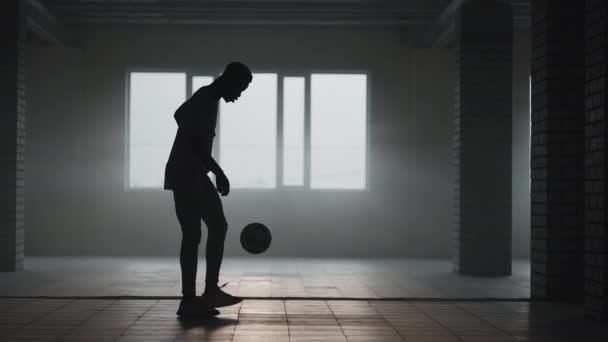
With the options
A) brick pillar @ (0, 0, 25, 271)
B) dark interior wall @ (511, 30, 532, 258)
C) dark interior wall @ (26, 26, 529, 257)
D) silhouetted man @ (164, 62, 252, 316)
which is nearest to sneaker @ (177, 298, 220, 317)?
silhouetted man @ (164, 62, 252, 316)

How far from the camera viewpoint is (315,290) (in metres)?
5.67

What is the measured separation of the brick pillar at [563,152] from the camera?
5047mm

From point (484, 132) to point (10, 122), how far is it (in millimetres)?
4881

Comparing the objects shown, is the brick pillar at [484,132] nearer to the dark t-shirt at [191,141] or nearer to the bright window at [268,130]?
the bright window at [268,130]

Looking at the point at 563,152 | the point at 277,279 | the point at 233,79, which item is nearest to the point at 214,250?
the point at 233,79

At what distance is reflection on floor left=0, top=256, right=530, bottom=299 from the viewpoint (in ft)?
17.9

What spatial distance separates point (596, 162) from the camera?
4.27 m

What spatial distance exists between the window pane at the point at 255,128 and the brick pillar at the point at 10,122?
128 inches

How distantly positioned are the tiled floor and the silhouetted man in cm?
21

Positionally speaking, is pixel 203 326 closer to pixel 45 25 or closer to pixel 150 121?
pixel 45 25

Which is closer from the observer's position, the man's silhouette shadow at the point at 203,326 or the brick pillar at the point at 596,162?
the man's silhouette shadow at the point at 203,326

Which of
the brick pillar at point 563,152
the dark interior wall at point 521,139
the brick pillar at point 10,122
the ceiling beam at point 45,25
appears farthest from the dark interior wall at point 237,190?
the brick pillar at point 563,152

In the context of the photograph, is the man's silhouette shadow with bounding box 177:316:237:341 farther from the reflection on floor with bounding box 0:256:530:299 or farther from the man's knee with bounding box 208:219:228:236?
the reflection on floor with bounding box 0:256:530:299

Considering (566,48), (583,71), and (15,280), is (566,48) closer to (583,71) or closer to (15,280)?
(583,71)
